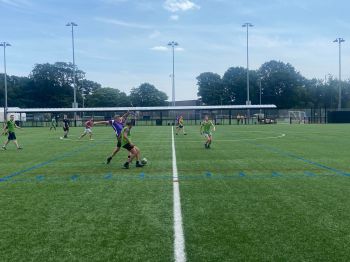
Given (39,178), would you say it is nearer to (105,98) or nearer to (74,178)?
(74,178)

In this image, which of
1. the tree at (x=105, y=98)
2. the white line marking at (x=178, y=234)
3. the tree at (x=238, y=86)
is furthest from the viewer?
the tree at (x=105, y=98)

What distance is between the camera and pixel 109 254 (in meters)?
5.11

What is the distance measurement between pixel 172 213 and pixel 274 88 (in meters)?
121

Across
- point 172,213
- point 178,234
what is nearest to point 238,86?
point 172,213

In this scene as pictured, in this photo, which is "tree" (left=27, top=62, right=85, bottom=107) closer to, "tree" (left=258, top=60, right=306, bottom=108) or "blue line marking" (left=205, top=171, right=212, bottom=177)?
"tree" (left=258, top=60, right=306, bottom=108)

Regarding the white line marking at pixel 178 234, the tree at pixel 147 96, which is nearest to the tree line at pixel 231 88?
the tree at pixel 147 96

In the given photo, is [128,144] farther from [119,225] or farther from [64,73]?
[64,73]

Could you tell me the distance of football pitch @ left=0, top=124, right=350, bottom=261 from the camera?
522cm

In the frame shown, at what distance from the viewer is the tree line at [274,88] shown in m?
122

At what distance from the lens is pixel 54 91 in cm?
12681

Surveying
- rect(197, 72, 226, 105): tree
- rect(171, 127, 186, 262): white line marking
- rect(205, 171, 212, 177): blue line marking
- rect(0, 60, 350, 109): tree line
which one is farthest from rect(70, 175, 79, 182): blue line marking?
rect(197, 72, 226, 105): tree

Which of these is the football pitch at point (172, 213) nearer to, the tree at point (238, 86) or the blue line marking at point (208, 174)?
the blue line marking at point (208, 174)

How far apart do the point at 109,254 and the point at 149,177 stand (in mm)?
6260

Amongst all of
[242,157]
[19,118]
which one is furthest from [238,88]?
[242,157]
